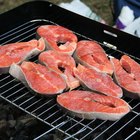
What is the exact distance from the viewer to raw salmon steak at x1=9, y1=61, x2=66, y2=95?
213cm

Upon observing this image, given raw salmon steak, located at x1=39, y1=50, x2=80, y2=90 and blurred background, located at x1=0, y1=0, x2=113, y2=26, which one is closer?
raw salmon steak, located at x1=39, y1=50, x2=80, y2=90

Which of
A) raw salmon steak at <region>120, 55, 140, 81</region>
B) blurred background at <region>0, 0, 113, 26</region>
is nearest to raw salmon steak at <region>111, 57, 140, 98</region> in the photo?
raw salmon steak at <region>120, 55, 140, 81</region>

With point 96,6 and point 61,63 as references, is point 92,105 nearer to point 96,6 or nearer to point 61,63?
point 61,63

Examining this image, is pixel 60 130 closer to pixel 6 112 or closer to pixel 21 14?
pixel 6 112

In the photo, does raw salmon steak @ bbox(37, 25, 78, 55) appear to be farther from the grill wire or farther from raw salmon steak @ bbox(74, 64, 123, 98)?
the grill wire

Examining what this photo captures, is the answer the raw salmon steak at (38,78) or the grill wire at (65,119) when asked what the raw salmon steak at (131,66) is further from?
the raw salmon steak at (38,78)

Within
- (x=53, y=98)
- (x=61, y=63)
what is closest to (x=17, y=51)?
(x=61, y=63)

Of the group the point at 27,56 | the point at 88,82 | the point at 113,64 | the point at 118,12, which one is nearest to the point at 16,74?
the point at 27,56

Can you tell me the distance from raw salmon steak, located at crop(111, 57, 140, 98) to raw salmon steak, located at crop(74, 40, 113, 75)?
37 mm

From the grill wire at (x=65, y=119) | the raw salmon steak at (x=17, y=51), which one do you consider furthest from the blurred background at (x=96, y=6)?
the grill wire at (x=65, y=119)

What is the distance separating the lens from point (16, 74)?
2.24 m

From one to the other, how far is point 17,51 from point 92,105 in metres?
0.60

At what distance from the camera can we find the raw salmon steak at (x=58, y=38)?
8.08 feet

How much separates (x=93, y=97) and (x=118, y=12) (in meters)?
1.49
